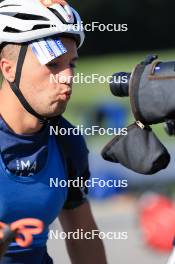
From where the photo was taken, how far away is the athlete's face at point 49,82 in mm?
3891

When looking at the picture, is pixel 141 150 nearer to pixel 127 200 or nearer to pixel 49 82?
pixel 49 82

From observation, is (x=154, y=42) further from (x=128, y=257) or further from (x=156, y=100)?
(x=156, y=100)

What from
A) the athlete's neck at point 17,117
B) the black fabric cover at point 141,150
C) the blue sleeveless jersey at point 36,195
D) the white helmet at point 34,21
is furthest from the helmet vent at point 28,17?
the black fabric cover at point 141,150

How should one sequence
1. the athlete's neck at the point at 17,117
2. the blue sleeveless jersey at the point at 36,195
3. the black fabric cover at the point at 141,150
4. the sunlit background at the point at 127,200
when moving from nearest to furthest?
1. the black fabric cover at the point at 141,150
2. the blue sleeveless jersey at the point at 36,195
3. the athlete's neck at the point at 17,117
4. the sunlit background at the point at 127,200

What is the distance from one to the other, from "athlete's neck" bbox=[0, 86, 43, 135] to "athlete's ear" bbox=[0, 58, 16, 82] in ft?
0.27

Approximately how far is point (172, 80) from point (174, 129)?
0.54 ft

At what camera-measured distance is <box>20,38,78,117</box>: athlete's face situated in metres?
3.89

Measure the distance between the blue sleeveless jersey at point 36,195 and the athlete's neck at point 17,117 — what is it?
0.43 ft

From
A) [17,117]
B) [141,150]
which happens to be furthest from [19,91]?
[141,150]

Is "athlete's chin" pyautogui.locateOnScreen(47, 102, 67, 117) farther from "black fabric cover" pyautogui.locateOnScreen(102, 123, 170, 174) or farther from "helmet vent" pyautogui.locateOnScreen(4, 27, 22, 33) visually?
"black fabric cover" pyautogui.locateOnScreen(102, 123, 170, 174)

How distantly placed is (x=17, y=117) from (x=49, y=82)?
230 millimetres

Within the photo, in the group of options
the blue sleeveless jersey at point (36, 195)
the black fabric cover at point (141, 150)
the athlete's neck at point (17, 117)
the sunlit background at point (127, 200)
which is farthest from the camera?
the sunlit background at point (127, 200)

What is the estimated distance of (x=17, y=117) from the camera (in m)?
3.96

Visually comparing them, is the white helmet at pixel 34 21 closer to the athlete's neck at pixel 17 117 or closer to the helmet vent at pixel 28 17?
the helmet vent at pixel 28 17
